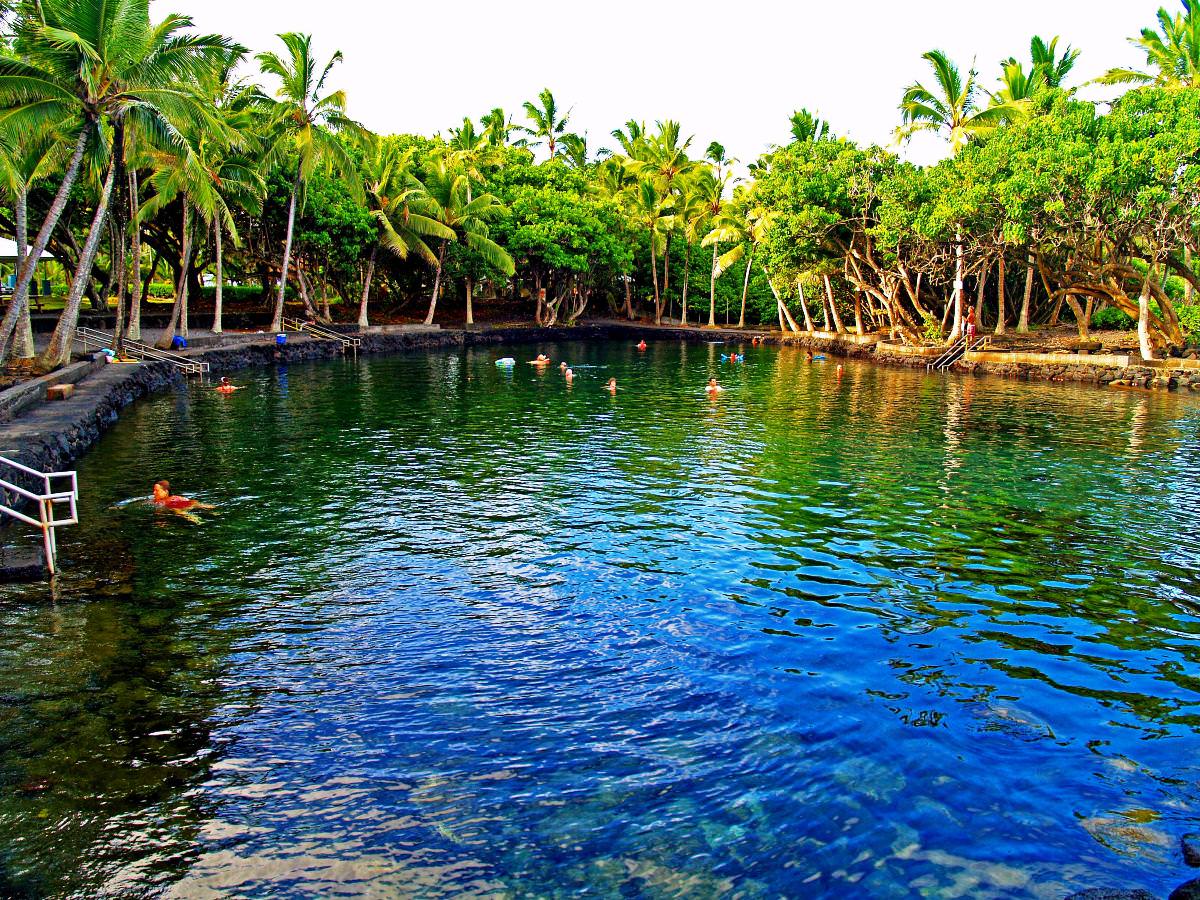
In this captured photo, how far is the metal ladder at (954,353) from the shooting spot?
153ft

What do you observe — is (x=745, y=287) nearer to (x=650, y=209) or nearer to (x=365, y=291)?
(x=650, y=209)

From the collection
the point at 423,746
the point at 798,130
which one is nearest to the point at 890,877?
the point at 423,746

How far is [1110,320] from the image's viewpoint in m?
56.2

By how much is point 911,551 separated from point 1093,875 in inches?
316

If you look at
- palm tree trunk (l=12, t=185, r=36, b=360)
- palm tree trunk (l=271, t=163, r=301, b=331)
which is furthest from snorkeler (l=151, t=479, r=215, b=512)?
palm tree trunk (l=271, t=163, r=301, b=331)

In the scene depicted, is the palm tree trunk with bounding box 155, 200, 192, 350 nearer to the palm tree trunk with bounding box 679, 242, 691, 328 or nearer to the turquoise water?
the turquoise water

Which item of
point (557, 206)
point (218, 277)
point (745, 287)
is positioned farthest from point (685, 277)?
point (218, 277)

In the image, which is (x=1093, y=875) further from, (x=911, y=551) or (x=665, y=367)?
(x=665, y=367)

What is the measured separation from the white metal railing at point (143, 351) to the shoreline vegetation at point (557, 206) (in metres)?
1.63

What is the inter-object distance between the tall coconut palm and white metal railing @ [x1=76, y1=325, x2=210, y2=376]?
7984 mm

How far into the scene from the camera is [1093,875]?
6406 millimetres

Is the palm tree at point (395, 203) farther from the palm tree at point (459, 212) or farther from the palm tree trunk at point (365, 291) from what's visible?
the palm tree at point (459, 212)

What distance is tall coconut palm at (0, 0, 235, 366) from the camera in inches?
915

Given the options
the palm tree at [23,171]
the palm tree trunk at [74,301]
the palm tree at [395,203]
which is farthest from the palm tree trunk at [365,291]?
the palm tree trunk at [74,301]
